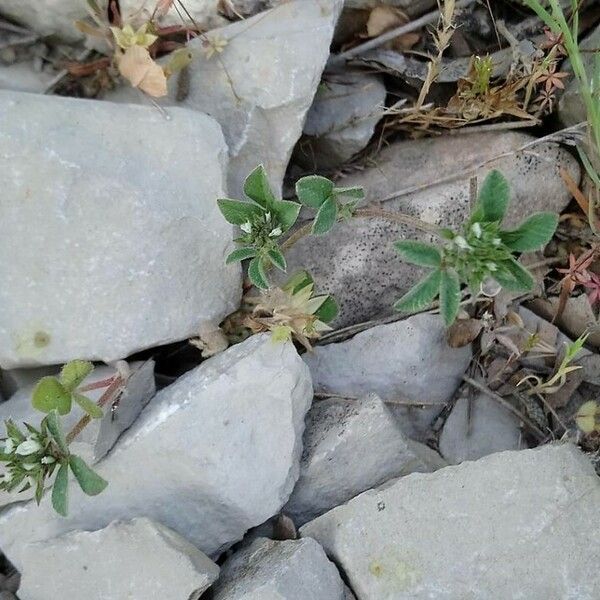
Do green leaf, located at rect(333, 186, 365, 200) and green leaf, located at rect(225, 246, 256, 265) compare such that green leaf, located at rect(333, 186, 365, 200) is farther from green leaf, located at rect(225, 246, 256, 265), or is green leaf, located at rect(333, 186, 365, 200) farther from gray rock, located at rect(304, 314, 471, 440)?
gray rock, located at rect(304, 314, 471, 440)

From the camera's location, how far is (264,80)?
233cm

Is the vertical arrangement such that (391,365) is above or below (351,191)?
below

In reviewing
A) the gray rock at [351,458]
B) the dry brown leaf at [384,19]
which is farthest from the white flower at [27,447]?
the dry brown leaf at [384,19]

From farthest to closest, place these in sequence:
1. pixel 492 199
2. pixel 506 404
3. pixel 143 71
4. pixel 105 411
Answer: pixel 506 404
pixel 143 71
pixel 105 411
pixel 492 199

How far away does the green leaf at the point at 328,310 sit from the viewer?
2320 mm

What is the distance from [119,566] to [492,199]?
1.24 meters

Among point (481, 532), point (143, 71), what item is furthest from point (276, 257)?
point (481, 532)

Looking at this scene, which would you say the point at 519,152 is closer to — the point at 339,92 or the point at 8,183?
the point at 339,92

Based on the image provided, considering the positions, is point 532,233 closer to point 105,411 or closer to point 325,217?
point 325,217

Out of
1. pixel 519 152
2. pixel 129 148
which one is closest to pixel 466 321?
pixel 519 152

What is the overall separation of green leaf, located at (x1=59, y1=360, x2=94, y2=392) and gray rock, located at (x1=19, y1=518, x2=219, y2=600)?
0.36 metres

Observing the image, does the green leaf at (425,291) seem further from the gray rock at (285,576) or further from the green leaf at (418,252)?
the gray rock at (285,576)

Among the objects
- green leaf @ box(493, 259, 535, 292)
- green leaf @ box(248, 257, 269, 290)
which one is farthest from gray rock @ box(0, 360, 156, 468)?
green leaf @ box(493, 259, 535, 292)

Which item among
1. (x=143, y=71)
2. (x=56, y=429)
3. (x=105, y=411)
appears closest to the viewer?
(x=56, y=429)
